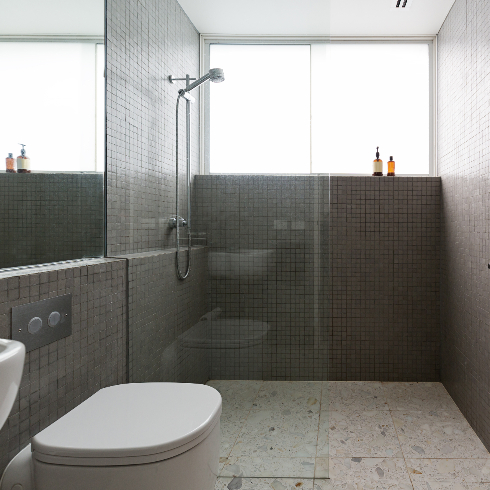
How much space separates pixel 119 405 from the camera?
4.18ft

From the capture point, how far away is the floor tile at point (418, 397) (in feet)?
8.18

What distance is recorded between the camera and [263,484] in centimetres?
169

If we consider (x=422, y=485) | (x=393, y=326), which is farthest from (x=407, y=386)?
(x=422, y=485)

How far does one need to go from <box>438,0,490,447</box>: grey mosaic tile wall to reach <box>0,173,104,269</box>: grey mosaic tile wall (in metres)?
1.77

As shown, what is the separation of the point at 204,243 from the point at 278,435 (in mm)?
834

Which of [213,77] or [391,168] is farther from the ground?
[213,77]

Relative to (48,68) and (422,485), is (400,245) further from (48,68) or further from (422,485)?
(48,68)

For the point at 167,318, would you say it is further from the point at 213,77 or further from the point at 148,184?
the point at 213,77

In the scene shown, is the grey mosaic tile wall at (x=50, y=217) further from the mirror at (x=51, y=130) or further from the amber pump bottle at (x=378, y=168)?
the amber pump bottle at (x=378, y=168)

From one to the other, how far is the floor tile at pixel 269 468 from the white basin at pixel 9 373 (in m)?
1.25

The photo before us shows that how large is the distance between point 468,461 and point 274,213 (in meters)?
1.41

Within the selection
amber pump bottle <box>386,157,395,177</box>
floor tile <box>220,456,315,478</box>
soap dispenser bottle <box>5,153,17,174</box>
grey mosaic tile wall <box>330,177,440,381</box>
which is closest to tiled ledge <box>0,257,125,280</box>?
soap dispenser bottle <box>5,153,17,174</box>

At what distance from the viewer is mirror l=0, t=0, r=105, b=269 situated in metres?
1.20

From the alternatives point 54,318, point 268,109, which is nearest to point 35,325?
point 54,318
